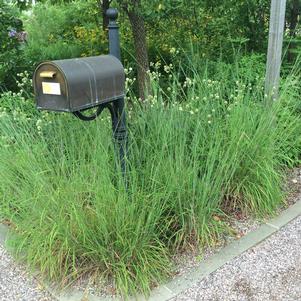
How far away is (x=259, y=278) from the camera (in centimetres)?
→ 246

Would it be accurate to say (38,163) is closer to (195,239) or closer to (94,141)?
(94,141)

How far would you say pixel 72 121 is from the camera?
307 cm

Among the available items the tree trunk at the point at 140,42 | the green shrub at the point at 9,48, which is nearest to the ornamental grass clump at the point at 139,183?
the tree trunk at the point at 140,42

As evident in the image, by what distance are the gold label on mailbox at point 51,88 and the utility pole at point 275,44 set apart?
198 cm

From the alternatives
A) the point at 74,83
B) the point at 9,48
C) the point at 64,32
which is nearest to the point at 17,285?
the point at 74,83

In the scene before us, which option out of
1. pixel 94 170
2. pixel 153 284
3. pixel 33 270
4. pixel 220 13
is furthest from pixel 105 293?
pixel 220 13

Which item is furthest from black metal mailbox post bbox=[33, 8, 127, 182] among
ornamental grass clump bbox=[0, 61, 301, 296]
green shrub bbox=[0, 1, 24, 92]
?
green shrub bbox=[0, 1, 24, 92]

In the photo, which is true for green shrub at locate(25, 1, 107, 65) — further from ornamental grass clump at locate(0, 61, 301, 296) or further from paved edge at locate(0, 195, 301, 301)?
paved edge at locate(0, 195, 301, 301)

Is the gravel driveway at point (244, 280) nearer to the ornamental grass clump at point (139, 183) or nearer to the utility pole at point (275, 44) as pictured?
the ornamental grass clump at point (139, 183)

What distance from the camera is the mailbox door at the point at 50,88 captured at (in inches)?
84.7

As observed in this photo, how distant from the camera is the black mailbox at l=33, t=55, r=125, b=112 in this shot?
2141mm

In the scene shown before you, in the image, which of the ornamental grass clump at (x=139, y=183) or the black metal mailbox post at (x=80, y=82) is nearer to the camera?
the black metal mailbox post at (x=80, y=82)

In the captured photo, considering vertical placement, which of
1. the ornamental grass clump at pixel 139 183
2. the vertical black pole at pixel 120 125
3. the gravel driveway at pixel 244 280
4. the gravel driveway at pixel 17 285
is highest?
the vertical black pole at pixel 120 125

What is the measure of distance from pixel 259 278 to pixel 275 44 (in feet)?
6.85
